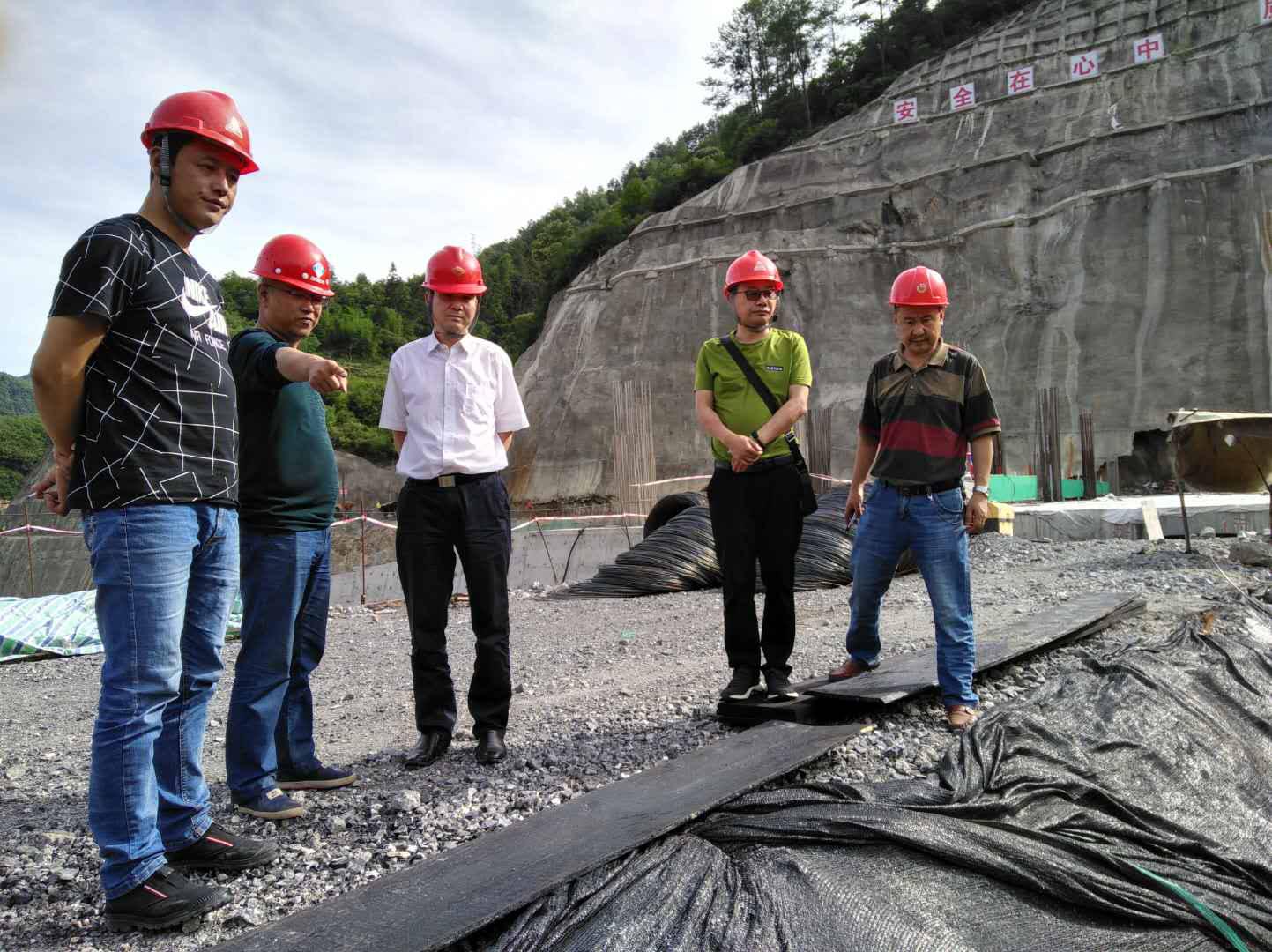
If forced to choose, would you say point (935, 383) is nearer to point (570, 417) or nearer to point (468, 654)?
point (468, 654)

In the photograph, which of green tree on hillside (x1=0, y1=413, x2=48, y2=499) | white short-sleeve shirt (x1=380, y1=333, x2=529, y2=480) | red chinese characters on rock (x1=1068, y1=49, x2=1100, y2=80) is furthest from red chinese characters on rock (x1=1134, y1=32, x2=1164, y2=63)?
green tree on hillside (x1=0, y1=413, x2=48, y2=499)

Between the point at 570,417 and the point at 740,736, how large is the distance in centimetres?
2993

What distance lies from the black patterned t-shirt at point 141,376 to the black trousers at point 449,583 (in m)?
1.11

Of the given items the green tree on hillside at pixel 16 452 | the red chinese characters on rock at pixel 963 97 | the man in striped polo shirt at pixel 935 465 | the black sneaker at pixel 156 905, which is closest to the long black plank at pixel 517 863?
the black sneaker at pixel 156 905

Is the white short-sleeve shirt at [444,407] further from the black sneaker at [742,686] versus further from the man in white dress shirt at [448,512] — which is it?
the black sneaker at [742,686]

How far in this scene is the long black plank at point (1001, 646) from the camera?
384cm

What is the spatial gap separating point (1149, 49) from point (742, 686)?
117 ft

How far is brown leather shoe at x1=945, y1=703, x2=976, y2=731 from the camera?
143 inches

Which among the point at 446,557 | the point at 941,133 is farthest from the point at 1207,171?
the point at 446,557

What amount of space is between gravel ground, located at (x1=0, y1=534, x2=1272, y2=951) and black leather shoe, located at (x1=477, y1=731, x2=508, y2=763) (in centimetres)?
6

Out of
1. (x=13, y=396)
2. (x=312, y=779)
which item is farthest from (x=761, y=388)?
(x=13, y=396)

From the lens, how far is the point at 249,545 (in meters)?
2.96

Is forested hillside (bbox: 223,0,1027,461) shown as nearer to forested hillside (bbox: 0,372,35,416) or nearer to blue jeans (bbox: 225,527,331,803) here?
blue jeans (bbox: 225,527,331,803)

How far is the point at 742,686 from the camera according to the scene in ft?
12.6
